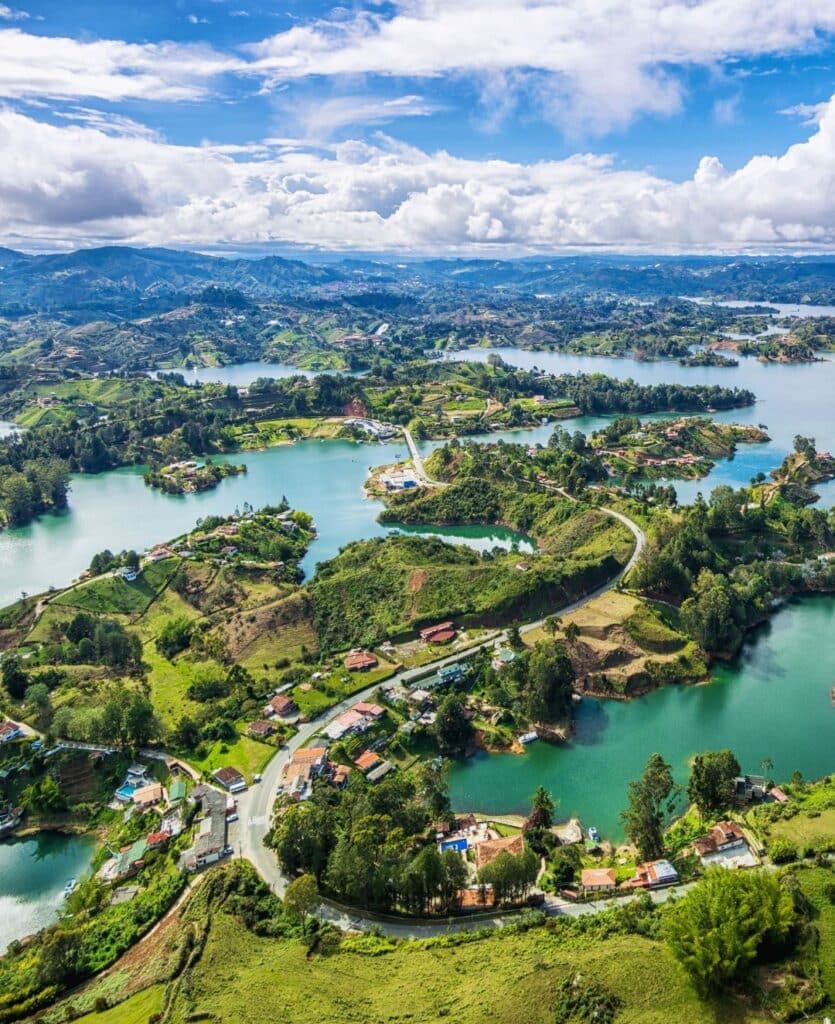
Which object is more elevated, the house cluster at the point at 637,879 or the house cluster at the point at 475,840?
the house cluster at the point at 637,879

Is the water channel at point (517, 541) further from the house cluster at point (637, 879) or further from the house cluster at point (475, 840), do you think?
the house cluster at point (637, 879)

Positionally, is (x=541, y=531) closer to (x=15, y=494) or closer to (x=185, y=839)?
(x=185, y=839)

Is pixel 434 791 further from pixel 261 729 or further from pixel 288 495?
pixel 288 495

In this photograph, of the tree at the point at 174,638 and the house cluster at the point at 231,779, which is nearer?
the house cluster at the point at 231,779

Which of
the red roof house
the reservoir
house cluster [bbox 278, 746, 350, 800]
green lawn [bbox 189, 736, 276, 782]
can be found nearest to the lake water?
green lawn [bbox 189, 736, 276, 782]

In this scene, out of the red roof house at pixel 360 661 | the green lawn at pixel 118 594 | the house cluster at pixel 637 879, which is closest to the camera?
the house cluster at pixel 637 879

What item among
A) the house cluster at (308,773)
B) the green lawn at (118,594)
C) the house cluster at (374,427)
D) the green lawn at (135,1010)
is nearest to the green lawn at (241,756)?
the house cluster at (308,773)

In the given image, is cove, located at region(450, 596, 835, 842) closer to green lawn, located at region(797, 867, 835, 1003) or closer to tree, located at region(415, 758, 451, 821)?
tree, located at region(415, 758, 451, 821)
